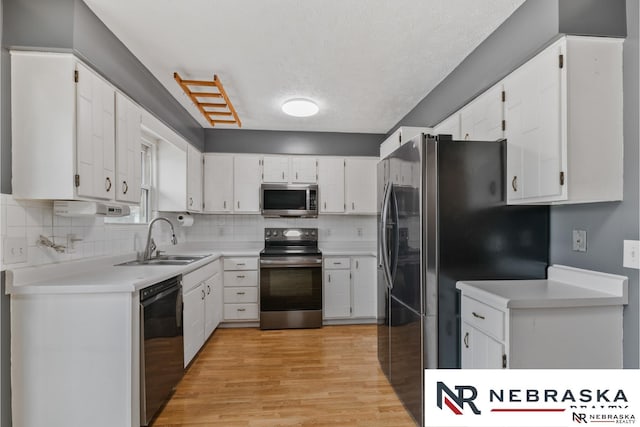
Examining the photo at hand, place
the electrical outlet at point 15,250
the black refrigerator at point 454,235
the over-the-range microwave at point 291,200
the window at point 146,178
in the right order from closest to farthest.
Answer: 1. the electrical outlet at point 15,250
2. the black refrigerator at point 454,235
3. the window at point 146,178
4. the over-the-range microwave at point 291,200

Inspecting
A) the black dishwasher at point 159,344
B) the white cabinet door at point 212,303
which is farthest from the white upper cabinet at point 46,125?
the white cabinet door at point 212,303

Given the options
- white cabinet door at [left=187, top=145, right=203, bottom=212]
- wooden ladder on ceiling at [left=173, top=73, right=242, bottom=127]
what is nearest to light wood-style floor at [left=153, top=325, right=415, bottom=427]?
white cabinet door at [left=187, top=145, right=203, bottom=212]

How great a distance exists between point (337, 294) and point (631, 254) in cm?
281

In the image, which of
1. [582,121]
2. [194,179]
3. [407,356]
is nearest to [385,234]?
[407,356]

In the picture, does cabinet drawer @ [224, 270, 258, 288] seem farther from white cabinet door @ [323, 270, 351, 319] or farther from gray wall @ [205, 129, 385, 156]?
gray wall @ [205, 129, 385, 156]

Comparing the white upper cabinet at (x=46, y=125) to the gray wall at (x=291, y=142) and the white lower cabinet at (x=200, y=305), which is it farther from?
the gray wall at (x=291, y=142)

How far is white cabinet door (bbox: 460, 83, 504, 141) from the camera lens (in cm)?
190

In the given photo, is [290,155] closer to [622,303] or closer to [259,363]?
[259,363]

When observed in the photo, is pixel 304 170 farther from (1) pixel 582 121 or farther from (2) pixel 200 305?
(1) pixel 582 121

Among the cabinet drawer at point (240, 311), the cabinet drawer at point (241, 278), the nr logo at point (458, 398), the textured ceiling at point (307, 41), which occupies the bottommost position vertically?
the cabinet drawer at point (240, 311)

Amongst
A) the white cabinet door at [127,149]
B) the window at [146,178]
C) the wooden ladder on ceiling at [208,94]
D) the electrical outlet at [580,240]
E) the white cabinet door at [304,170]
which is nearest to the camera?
the electrical outlet at [580,240]

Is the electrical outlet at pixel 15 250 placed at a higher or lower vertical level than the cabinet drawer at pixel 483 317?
higher

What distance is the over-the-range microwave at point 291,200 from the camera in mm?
3975

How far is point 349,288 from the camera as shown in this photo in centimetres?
384
